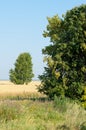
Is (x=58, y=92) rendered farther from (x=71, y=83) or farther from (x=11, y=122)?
(x=11, y=122)

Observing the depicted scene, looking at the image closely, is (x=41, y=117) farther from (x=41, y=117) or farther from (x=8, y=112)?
(x=8, y=112)

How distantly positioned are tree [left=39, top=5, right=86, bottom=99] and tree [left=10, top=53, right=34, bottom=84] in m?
53.7

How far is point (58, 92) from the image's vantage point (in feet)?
88.2

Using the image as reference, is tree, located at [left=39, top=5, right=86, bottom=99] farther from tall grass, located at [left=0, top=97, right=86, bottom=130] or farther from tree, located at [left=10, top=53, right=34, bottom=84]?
tree, located at [left=10, top=53, right=34, bottom=84]

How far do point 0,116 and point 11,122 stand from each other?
1.27 m

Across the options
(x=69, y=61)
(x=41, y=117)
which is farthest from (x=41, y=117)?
(x=69, y=61)

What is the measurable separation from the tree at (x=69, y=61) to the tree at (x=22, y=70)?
176 feet

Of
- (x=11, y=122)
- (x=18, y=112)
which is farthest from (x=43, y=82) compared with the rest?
(x=11, y=122)

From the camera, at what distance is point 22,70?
82.6 metres

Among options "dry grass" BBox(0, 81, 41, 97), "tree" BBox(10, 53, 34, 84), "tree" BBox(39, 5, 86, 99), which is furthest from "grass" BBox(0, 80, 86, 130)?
"tree" BBox(10, 53, 34, 84)

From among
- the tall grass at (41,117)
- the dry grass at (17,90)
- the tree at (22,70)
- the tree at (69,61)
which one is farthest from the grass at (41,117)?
the tree at (22,70)

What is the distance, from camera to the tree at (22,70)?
269 feet

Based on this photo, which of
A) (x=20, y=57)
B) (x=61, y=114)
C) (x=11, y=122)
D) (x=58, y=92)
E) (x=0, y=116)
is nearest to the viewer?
(x=11, y=122)

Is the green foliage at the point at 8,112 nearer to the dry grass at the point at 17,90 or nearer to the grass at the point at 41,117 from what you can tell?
the grass at the point at 41,117
